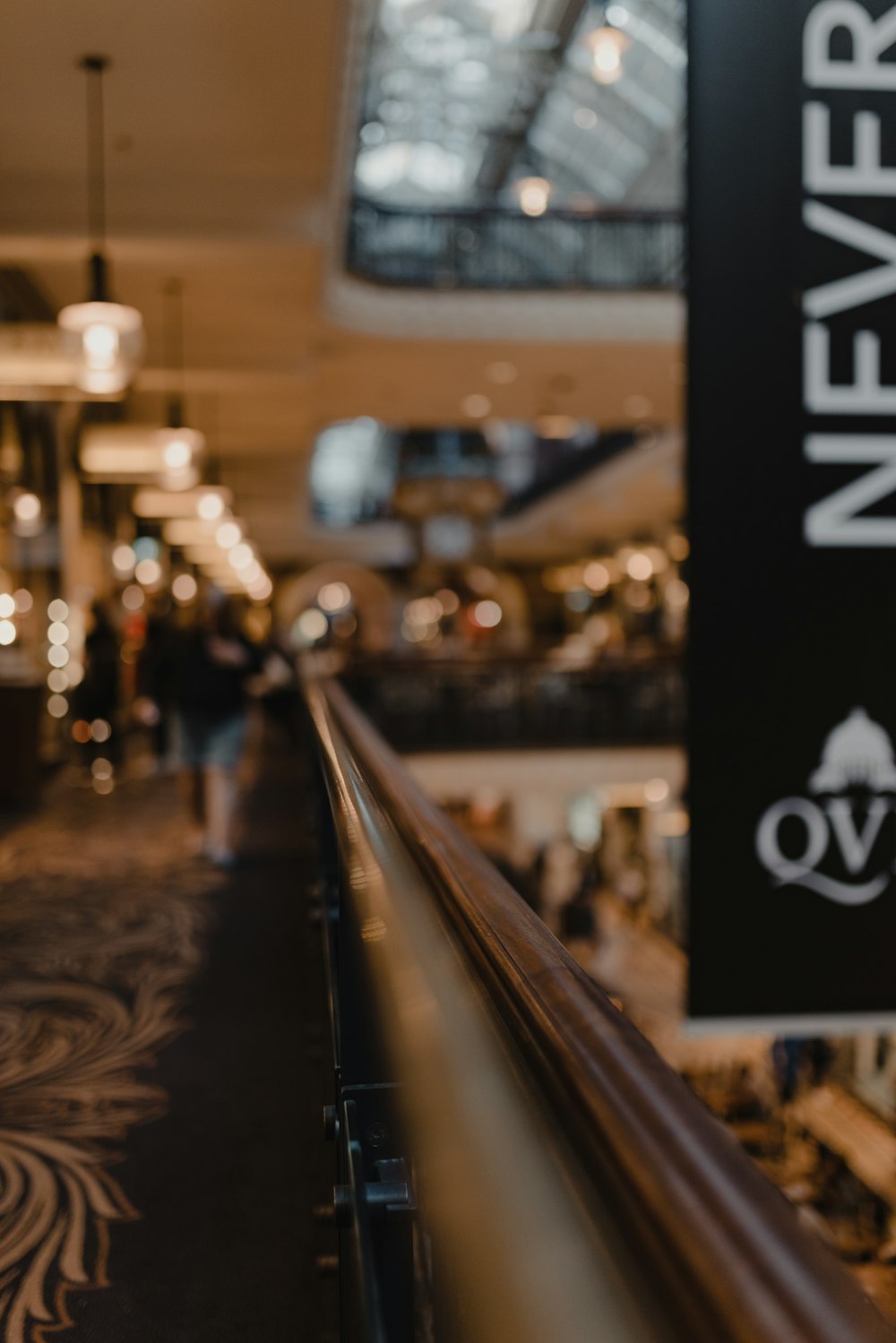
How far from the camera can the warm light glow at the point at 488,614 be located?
32.1 m

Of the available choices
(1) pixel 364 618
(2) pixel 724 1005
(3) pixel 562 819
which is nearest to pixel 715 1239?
(2) pixel 724 1005

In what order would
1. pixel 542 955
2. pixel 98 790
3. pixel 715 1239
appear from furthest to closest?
pixel 98 790 → pixel 542 955 → pixel 715 1239

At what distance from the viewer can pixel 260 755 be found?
1266 centimetres

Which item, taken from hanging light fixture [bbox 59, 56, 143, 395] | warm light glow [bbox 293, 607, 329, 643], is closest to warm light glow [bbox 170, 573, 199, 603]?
hanging light fixture [bbox 59, 56, 143, 395]

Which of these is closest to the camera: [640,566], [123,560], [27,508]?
[27,508]

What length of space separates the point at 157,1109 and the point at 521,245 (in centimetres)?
1118

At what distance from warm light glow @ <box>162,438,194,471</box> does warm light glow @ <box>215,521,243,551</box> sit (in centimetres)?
396

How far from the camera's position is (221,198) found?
7516 millimetres

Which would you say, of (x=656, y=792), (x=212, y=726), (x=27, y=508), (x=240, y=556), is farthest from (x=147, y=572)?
(x=656, y=792)

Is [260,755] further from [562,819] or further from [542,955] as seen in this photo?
[542,955]

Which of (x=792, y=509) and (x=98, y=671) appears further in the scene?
(x=98, y=671)

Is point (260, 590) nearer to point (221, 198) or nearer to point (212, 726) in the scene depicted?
point (221, 198)

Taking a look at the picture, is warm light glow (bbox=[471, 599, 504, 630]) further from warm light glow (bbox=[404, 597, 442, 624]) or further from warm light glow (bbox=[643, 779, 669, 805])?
warm light glow (bbox=[643, 779, 669, 805])

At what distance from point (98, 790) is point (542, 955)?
8.77m
